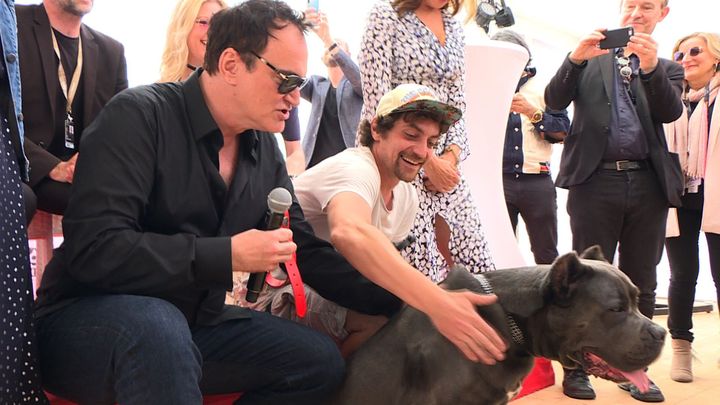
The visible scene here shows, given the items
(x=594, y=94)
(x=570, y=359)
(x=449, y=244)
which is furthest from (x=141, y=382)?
(x=594, y=94)

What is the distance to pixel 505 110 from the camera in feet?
9.59

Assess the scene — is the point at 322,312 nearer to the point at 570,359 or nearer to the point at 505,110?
the point at 570,359

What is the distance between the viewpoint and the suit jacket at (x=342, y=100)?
334 centimetres

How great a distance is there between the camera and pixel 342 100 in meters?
3.45

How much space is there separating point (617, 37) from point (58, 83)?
2.17 metres

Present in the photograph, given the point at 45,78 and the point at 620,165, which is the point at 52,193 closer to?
the point at 45,78

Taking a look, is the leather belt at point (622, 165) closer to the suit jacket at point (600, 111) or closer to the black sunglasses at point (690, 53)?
the suit jacket at point (600, 111)

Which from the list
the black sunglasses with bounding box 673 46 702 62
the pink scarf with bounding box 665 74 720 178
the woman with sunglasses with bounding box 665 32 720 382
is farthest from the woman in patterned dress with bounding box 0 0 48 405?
the black sunglasses with bounding box 673 46 702 62

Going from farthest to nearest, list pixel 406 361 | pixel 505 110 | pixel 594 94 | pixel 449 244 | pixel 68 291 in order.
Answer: pixel 594 94 < pixel 505 110 < pixel 449 244 < pixel 406 361 < pixel 68 291

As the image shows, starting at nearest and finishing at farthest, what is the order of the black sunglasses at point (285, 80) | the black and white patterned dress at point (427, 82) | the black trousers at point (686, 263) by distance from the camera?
1. the black sunglasses at point (285, 80)
2. the black and white patterned dress at point (427, 82)
3. the black trousers at point (686, 263)

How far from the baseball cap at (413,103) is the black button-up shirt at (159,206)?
0.41 meters

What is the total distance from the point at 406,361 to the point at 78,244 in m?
0.80

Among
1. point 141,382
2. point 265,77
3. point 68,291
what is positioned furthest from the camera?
point 265,77

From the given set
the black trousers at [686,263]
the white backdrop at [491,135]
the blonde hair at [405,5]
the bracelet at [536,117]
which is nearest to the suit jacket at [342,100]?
the white backdrop at [491,135]
